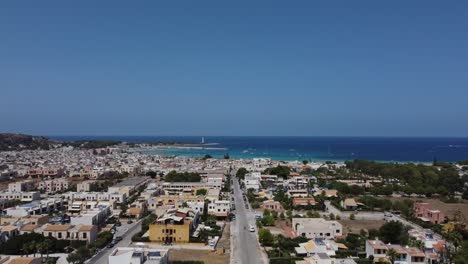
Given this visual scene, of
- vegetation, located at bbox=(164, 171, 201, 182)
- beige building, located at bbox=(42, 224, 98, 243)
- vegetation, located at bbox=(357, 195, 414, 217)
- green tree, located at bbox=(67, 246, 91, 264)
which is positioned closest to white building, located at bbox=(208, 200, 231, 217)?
beige building, located at bbox=(42, 224, 98, 243)

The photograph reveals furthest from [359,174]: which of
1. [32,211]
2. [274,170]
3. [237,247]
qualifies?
[32,211]

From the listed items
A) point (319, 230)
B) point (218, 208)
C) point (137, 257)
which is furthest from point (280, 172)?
point (137, 257)

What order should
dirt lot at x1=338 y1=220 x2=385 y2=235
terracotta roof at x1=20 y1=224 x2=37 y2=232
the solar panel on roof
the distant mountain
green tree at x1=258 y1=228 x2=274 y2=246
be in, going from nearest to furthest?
the solar panel on roof, green tree at x1=258 y1=228 x2=274 y2=246, terracotta roof at x1=20 y1=224 x2=37 y2=232, dirt lot at x1=338 y1=220 x2=385 y2=235, the distant mountain

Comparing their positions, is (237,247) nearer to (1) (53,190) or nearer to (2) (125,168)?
(1) (53,190)

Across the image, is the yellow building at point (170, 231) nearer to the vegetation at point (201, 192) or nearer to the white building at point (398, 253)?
the white building at point (398, 253)

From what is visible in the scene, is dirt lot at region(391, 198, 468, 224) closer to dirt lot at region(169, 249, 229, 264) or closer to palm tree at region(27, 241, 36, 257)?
dirt lot at region(169, 249, 229, 264)

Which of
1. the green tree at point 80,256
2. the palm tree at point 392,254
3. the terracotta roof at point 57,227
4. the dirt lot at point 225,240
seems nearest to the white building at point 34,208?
the terracotta roof at point 57,227

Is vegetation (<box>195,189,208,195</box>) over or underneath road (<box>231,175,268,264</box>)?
over
